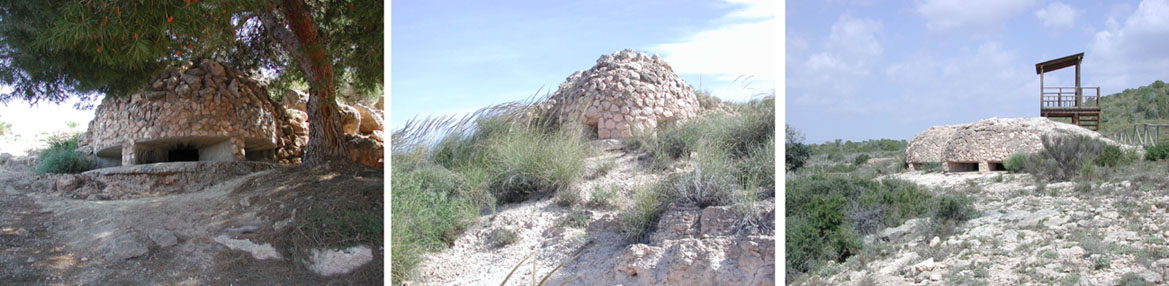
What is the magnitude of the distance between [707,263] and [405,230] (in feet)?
4.61

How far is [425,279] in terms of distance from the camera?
287 centimetres

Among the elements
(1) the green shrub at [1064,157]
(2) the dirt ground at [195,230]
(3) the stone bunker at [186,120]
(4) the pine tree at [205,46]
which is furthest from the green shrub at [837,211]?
(3) the stone bunker at [186,120]

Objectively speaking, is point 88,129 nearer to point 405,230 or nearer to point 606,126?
point 405,230

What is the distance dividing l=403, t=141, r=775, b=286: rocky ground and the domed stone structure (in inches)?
7.9

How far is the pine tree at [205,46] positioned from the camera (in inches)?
135

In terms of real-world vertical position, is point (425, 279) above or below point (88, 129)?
below

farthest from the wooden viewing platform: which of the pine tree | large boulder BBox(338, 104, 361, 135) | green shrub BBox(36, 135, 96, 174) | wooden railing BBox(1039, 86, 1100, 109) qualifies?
green shrub BBox(36, 135, 96, 174)

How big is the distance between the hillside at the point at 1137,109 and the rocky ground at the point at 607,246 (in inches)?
187

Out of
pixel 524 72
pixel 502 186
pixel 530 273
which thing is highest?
pixel 524 72

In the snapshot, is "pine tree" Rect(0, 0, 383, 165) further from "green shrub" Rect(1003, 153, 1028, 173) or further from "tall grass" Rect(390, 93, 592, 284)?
"green shrub" Rect(1003, 153, 1028, 173)

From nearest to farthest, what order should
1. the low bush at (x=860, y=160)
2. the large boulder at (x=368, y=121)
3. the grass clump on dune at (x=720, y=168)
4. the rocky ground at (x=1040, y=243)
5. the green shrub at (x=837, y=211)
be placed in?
the grass clump on dune at (x=720, y=168) → the rocky ground at (x=1040, y=243) → the green shrub at (x=837, y=211) → the low bush at (x=860, y=160) → the large boulder at (x=368, y=121)

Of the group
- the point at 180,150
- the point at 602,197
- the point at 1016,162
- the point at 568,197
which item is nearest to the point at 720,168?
the point at 602,197

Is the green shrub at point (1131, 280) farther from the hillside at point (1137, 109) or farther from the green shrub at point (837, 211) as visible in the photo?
the hillside at point (1137, 109)

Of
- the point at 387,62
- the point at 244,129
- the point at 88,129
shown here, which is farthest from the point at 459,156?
the point at 88,129
